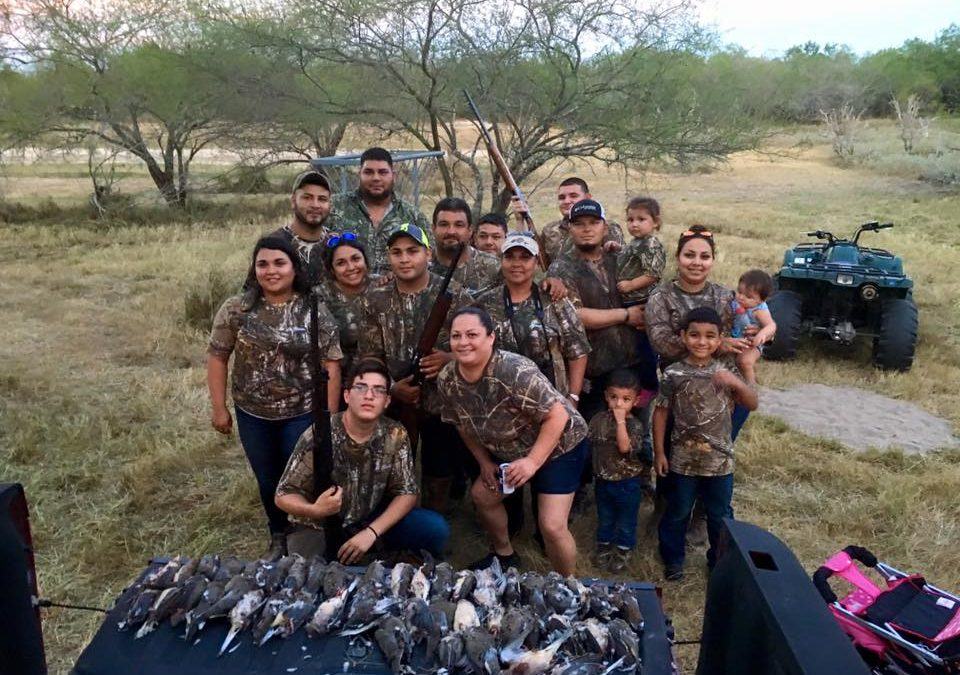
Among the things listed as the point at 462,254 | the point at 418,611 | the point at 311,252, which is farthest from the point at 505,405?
the point at 311,252

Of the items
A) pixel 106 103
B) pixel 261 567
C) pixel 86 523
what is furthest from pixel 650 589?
pixel 106 103

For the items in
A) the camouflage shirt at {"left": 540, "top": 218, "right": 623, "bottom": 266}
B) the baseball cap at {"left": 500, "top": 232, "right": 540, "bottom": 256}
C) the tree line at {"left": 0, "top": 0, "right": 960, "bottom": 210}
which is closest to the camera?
the baseball cap at {"left": 500, "top": 232, "right": 540, "bottom": 256}

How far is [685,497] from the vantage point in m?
3.56

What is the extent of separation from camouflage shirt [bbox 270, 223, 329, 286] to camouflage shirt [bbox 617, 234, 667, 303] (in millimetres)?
1604

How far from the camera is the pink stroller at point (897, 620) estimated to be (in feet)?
7.98

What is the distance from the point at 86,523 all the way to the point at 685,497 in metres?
3.19

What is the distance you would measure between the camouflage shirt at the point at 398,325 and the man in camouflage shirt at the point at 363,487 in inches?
16.5

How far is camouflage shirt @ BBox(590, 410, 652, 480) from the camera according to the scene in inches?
144

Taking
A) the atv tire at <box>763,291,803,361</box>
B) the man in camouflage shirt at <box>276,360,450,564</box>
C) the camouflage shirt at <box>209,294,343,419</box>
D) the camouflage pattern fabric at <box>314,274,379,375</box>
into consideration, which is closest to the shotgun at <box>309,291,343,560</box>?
the man in camouflage shirt at <box>276,360,450,564</box>

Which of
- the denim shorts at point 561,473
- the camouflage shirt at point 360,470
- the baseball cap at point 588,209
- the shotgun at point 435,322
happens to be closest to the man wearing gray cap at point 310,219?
the shotgun at point 435,322

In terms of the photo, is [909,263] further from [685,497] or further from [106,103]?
[106,103]

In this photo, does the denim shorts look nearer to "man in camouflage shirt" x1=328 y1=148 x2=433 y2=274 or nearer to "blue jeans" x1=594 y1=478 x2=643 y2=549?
"blue jeans" x1=594 y1=478 x2=643 y2=549

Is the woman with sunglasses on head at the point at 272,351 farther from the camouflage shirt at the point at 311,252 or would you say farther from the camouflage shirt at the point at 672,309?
the camouflage shirt at the point at 672,309

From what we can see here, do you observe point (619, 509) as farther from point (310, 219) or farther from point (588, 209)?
point (310, 219)
